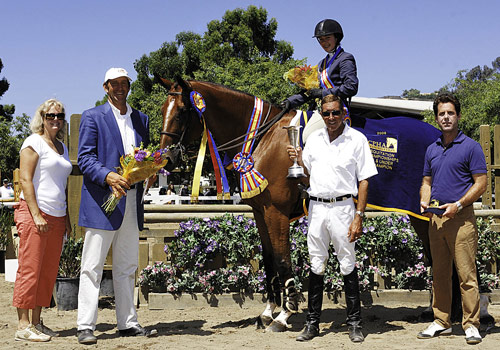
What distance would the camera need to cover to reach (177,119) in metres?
5.37

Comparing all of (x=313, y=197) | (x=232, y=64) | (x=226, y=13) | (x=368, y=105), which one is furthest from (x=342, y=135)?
(x=226, y=13)

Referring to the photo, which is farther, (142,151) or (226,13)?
(226,13)

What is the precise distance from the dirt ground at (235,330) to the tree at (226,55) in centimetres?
2210

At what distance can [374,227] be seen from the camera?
693cm

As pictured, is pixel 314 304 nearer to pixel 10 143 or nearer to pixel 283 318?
pixel 283 318

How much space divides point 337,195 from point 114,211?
2049mm

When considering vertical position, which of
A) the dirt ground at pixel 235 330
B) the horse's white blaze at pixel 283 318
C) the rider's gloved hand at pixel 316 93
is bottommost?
the dirt ground at pixel 235 330

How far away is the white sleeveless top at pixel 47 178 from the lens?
4992mm

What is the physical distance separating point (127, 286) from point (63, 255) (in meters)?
1.96

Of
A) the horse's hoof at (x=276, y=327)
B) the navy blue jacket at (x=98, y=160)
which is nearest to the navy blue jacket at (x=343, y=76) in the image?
the navy blue jacket at (x=98, y=160)

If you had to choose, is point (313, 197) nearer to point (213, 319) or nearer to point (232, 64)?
point (213, 319)

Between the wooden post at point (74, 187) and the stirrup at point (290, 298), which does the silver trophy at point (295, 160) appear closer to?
the stirrup at point (290, 298)

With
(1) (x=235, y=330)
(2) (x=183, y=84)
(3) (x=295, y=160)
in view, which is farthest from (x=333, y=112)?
(1) (x=235, y=330)

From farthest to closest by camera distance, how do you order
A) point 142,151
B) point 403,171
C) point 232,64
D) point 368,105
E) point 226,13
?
point 226,13 < point 232,64 < point 368,105 < point 403,171 < point 142,151
